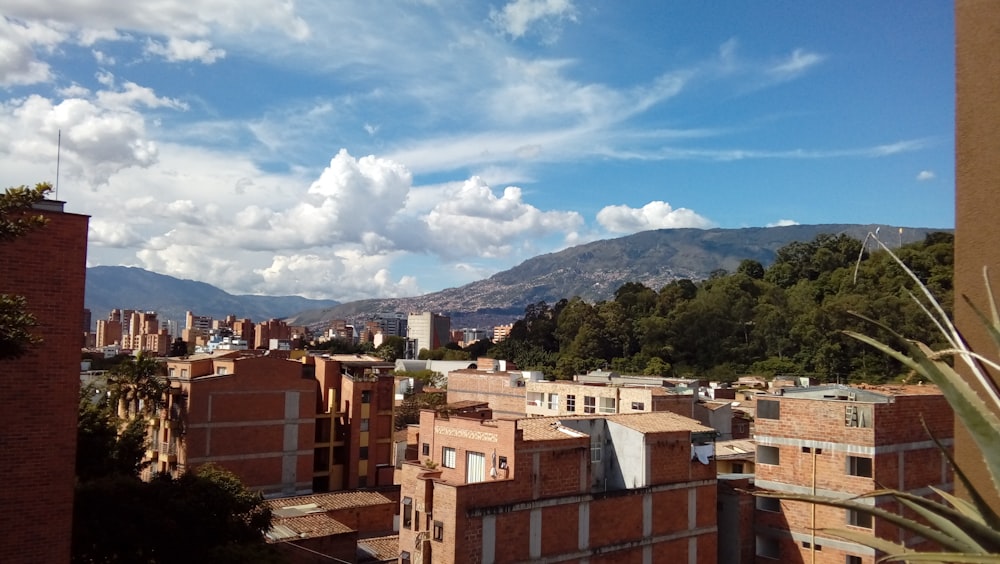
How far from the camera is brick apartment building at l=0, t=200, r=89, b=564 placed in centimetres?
→ 1061

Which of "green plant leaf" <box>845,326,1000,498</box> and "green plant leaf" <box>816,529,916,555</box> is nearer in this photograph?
"green plant leaf" <box>845,326,1000,498</box>

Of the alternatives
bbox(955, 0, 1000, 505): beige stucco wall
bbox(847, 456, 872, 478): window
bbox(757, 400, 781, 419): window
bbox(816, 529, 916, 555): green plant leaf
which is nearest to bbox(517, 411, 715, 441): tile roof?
bbox(757, 400, 781, 419): window

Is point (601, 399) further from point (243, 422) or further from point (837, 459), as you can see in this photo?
point (243, 422)

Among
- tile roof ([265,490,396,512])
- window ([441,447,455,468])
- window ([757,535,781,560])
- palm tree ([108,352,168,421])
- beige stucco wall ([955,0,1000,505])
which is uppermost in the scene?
beige stucco wall ([955,0,1000,505])

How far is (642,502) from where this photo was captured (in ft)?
87.2

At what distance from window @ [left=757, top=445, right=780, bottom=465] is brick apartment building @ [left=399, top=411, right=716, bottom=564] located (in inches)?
80.0

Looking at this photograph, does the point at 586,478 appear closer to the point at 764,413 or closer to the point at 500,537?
the point at 500,537

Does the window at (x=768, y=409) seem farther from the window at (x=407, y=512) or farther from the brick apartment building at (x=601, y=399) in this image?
the window at (x=407, y=512)

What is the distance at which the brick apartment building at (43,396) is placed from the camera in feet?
34.8

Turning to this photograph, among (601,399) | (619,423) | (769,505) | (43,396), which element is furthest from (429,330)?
(43,396)

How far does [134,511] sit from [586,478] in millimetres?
14253

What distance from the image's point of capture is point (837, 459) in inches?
1083

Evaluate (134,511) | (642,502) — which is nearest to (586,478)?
(642,502)

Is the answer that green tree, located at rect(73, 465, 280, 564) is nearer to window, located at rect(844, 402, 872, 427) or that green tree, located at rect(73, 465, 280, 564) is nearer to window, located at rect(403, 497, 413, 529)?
window, located at rect(403, 497, 413, 529)
